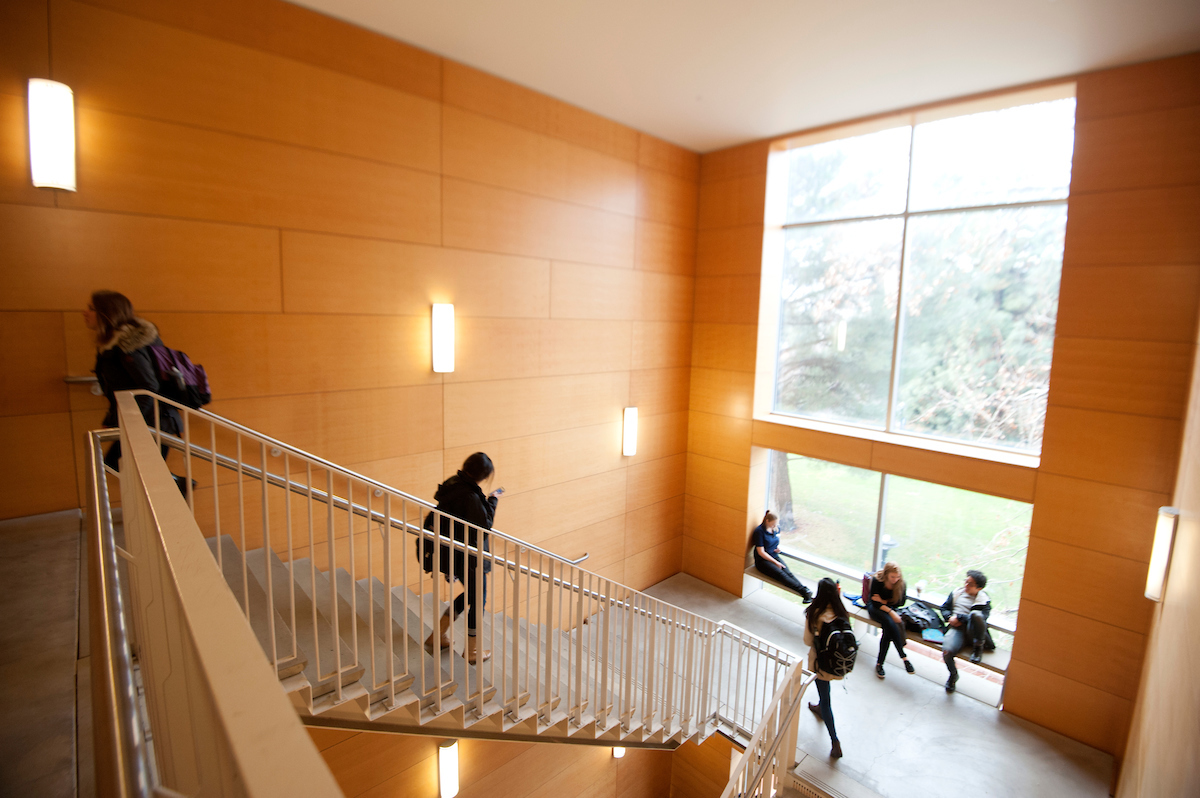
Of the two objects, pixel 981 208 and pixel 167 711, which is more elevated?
pixel 981 208

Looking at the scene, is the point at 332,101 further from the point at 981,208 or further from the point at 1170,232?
the point at 1170,232

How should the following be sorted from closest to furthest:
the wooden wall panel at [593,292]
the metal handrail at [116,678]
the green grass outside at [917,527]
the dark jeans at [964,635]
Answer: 1. the metal handrail at [116,678]
2. the dark jeans at [964,635]
3. the green grass outside at [917,527]
4. the wooden wall panel at [593,292]

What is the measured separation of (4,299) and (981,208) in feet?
24.6

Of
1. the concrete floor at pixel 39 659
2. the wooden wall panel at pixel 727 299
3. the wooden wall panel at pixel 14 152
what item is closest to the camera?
the concrete floor at pixel 39 659

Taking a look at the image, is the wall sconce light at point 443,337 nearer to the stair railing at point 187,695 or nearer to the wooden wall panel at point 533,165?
the wooden wall panel at point 533,165

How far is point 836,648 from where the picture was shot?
469cm

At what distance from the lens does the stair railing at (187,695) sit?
0.46 metres

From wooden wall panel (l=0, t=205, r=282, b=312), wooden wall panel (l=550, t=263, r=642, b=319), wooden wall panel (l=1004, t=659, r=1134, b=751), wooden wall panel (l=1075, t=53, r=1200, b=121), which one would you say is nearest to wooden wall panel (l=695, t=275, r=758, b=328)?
wooden wall panel (l=550, t=263, r=642, b=319)

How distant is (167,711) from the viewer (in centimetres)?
89

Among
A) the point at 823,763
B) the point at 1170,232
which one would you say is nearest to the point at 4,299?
the point at 823,763

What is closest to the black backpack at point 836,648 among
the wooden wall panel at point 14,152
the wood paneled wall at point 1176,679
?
the wood paneled wall at point 1176,679

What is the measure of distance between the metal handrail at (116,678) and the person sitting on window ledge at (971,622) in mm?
6418

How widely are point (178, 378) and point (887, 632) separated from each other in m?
6.35

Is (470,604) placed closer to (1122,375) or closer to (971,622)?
(971,622)
